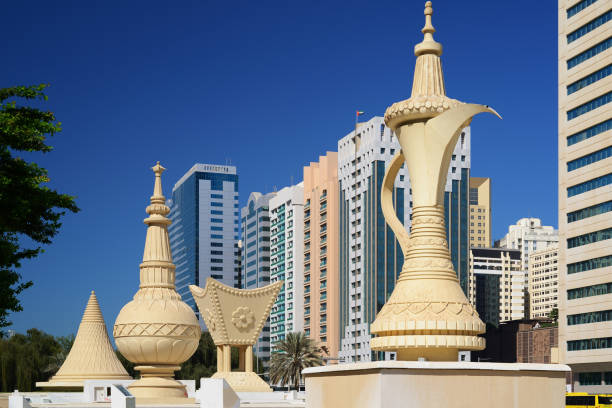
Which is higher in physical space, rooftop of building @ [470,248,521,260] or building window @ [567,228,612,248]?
rooftop of building @ [470,248,521,260]

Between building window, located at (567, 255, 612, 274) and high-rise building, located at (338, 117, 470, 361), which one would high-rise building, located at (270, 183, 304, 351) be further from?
building window, located at (567, 255, 612, 274)

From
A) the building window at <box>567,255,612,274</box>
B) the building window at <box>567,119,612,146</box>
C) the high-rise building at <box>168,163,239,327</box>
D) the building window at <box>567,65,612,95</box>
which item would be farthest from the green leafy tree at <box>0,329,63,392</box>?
the high-rise building at <box>168,163,239,327</box>

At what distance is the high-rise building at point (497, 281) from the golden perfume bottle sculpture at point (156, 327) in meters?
113

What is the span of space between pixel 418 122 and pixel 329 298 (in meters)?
88.9

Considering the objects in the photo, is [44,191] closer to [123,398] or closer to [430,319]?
[123,398]

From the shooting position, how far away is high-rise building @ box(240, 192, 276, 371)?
13538 centimetres

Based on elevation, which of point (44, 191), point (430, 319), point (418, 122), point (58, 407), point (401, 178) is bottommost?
point (58, 407)

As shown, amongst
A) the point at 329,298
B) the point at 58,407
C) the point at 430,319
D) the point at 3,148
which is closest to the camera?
the point at 3,148

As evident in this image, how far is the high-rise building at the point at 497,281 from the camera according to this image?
493 feet

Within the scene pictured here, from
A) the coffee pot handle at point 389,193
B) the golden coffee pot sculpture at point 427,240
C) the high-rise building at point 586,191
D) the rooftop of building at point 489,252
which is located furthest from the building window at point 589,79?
the rooftop of building at point 489,252

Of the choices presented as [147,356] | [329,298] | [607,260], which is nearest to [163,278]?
[147,356]

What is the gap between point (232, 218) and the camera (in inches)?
7751

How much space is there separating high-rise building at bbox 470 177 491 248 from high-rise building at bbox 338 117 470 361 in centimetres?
7003

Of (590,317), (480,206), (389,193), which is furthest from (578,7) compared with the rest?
(480,206)
